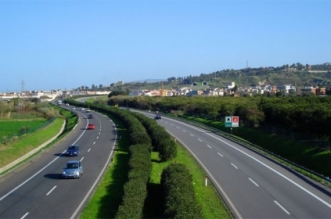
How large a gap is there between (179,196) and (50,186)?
12411 mm

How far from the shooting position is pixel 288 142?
141 ft

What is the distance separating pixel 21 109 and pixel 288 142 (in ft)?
273

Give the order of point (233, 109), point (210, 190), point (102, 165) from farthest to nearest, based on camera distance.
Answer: point (233, 109), point (102, 165), point (210, 190)

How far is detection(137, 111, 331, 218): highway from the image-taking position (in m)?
20.5

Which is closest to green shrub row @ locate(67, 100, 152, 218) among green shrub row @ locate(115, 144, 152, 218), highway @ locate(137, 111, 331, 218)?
green shrub row @ locate(115, 144, 152, 218)

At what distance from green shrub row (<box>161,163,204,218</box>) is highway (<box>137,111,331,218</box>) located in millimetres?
2639

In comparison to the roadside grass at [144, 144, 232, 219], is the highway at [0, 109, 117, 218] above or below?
below

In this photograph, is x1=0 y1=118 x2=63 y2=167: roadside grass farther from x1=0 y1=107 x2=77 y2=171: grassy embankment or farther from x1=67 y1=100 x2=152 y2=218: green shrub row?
x1=67 y1=100 x2=152 y2=218: green shrub row

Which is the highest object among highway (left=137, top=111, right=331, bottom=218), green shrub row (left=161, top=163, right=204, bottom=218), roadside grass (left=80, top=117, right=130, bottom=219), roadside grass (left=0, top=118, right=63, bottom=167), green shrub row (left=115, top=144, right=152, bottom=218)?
green shrub row (left=161, top=163, right=204, bottom=218)

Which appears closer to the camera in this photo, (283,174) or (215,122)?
(283,174)

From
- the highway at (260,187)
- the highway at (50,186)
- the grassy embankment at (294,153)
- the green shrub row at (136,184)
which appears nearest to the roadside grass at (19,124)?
the highway at (50,186)

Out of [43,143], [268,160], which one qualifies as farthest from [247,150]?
[43,143]

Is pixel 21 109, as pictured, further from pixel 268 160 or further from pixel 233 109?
pixel 268 160

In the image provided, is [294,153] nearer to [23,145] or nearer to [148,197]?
[148,197]
